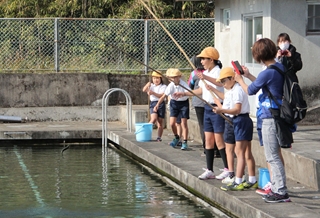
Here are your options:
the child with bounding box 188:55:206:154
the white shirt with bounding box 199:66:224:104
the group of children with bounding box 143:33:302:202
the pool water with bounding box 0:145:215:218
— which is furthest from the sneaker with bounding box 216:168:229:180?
the child with bounding box 188:55:206:154

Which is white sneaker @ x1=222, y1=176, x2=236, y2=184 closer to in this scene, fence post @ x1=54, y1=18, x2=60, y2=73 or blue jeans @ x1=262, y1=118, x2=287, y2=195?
blue jeans @ x1=262, y1=118, x2=287, y2=195

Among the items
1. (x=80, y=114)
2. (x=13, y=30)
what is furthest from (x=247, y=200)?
(x=13, y=30)

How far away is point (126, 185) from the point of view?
11742 mm

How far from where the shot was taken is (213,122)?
10.3 m

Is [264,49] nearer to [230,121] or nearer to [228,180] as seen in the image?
[230,121]

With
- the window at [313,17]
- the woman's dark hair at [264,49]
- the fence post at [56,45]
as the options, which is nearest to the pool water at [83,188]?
the woman's dark hair at [264,49]

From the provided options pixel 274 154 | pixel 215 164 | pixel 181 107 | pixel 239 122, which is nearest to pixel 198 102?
pixel 215 164

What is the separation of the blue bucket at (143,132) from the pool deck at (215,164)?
0.20 m

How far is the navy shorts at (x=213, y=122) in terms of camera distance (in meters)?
10.2

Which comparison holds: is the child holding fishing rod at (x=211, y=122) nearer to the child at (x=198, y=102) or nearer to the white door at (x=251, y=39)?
the child at (x=198, y=102)

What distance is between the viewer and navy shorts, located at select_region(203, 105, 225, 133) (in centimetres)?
1018

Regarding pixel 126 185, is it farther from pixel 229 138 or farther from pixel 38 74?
pixel 38 74

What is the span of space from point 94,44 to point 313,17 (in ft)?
26.1

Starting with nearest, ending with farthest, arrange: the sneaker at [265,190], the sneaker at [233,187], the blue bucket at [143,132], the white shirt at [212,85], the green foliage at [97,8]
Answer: the sneaker at [265,190] < the sneaker at [233,187] < the white shirt at [212,85] < the blue bucket at [143,132] < the green foliage at [97,8]
